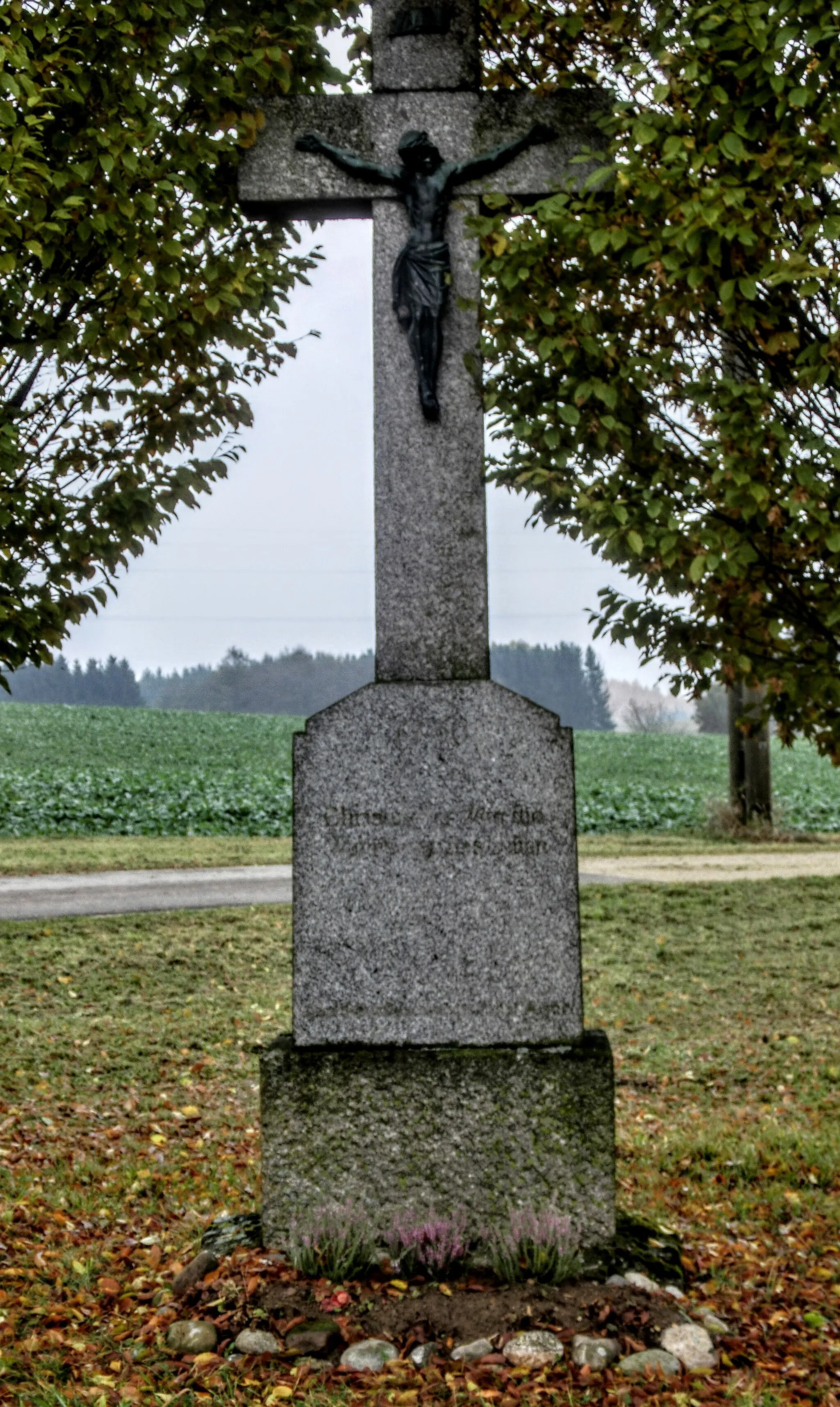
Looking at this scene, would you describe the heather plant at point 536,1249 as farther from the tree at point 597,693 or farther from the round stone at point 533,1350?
the tree at point 597,693

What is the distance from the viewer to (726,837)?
18.1m

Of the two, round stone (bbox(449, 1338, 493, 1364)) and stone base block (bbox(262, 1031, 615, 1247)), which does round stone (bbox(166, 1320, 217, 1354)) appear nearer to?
stone base block (bbox(262, 1031, 615, 1247))

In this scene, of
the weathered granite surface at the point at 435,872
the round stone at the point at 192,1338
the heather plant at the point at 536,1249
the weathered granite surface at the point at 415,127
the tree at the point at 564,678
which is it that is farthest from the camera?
the tree at the point at 564,678

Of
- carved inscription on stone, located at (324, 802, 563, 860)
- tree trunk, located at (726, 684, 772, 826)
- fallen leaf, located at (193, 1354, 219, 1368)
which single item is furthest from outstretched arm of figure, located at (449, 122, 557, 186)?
tree trunk, located at (726, 684, 772, 826)

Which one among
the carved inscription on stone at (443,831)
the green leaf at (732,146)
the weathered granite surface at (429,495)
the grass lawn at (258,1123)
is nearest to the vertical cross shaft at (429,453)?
the weathered granite surface at (429,495)

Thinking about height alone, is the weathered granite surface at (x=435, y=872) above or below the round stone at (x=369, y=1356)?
above

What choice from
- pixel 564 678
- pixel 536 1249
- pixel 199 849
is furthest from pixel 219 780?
pixel 564 678

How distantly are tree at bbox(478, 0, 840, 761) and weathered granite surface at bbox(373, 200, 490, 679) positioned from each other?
0.20 meters

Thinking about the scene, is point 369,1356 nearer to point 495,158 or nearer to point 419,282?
point 419,282

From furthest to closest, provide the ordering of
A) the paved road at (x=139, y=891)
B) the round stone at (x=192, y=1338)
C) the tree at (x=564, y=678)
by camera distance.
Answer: the tree at (x=564, y=678)
the paved road at (x=139, y=891)
the round stone at (x=192, y=1338)

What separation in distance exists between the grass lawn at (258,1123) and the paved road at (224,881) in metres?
0.86

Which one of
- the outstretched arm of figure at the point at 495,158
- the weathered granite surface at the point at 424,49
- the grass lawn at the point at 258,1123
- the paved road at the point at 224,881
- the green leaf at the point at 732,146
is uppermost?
the weathered granite surface at the point at 424,49

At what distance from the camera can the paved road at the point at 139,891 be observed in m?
11.1

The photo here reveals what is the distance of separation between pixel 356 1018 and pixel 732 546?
2310mm
